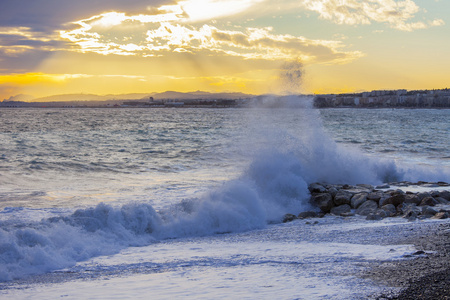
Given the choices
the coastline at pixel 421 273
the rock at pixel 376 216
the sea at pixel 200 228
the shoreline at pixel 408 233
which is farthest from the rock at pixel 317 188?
the coastline at pixel 421 273

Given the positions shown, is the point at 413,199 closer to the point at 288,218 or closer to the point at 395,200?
the point at 395,200

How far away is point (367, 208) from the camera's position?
9.95 metres

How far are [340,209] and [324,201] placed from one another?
30.4 inches

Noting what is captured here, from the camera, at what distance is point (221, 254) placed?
22.0ft

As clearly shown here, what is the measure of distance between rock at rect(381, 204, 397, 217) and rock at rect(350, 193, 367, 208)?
2.75 ft

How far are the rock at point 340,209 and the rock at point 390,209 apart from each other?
90cm

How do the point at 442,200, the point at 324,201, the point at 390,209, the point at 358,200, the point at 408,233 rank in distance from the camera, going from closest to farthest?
the point at 408,233 < the point at 390,209 < the point at 442,200 < the point at 358,200 < the point at 324,201

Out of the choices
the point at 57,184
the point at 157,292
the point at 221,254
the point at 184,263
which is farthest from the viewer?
the point at 57,184

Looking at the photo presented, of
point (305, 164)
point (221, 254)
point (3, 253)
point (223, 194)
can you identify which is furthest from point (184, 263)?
point (305, 164)

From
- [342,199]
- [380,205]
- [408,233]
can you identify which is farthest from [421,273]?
[342,199]

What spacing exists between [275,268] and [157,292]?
5.44 feet

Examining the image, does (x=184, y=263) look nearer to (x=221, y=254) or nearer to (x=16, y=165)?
(x=221, y=254)

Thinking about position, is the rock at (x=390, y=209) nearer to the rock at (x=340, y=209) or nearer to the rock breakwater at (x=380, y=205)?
the rock breakwater at (x=380, y=205)

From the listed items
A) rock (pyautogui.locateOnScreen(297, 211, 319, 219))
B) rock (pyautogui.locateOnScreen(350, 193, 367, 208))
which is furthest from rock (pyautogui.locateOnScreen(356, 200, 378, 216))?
rock (pyautogui.locateOnScreen(297, 211, 319, 219))
